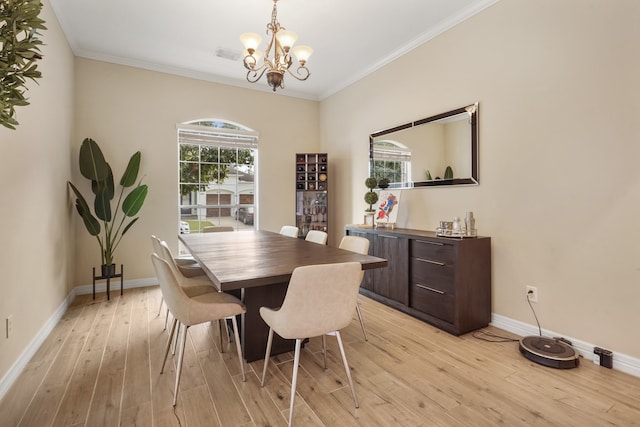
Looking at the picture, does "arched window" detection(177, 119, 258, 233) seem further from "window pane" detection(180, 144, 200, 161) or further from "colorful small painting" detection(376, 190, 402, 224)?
"colorful small painting" detection(376, 190, 402, 224)

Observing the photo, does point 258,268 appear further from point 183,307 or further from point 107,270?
point 107,270

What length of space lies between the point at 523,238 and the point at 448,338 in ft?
3.52

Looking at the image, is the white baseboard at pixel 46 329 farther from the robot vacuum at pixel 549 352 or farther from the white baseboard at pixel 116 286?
the robot vacuum at pixel 549 352

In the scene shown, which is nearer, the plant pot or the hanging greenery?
the hanging greenery

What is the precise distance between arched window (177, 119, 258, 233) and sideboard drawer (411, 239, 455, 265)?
9.61 ft

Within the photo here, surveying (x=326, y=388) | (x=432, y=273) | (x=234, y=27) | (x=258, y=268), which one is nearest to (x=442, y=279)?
(x=432, y=273)

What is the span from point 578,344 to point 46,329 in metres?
4.34

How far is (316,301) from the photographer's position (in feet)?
5.25

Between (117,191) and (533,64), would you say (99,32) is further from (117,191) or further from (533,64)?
(533,64)

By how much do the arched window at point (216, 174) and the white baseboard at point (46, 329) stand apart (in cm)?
97

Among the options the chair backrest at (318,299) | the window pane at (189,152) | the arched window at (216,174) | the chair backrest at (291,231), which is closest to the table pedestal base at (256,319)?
the chair backrest at (318,299)

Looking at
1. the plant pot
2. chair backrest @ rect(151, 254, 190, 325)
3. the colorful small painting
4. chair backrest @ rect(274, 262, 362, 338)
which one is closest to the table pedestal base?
chair backrest @ rect(151, 254, 190, 325)

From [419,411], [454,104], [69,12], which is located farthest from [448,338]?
[69,12]

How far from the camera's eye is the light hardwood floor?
5.47 feet
